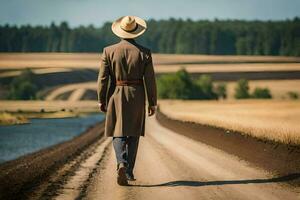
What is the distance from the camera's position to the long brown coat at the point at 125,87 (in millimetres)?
11773

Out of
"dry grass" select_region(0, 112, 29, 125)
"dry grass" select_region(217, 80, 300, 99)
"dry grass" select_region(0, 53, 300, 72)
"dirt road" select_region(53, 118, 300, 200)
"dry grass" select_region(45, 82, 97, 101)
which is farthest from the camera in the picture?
"dry grass" select_region(45, 82, 97, 101)

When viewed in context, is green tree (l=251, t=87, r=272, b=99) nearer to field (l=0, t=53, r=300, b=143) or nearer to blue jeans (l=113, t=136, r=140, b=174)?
field (l=0, t=53, r=300, b=143)

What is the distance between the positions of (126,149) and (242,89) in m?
120

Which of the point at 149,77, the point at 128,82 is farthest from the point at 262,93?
the point at 128,82

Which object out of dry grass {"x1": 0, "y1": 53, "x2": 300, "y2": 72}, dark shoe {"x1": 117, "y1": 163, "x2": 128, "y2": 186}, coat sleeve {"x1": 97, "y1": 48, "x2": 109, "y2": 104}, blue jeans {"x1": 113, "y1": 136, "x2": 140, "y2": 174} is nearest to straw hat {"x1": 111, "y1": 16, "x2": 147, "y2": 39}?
coat sleeve {"x1": 97, "y1": 48, "x2": 109, "y2": 104}

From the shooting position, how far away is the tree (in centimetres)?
11971

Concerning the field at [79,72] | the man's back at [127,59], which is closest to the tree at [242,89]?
the field at [79,72]

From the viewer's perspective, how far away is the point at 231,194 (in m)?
10.4

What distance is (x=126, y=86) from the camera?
1180cm

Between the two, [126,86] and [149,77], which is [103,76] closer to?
[126,86]

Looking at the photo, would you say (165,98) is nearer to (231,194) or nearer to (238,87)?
(238,87)

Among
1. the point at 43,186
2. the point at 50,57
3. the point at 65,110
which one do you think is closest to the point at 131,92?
the point at 43,186

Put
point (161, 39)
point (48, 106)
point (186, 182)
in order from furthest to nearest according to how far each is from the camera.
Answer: point (161, 39), point (48, 106), point (186, 182)

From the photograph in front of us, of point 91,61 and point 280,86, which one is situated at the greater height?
point 91,61
